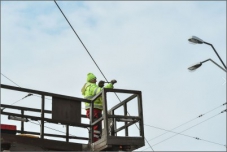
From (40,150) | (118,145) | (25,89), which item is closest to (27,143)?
(40,150)

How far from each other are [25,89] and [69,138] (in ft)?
6.39

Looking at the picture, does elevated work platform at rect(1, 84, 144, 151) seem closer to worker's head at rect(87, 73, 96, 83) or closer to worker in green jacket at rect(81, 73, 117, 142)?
worker in green jacket at rect(81, 73, 117, 142)

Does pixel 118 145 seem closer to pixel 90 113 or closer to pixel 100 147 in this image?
pixel 100 147

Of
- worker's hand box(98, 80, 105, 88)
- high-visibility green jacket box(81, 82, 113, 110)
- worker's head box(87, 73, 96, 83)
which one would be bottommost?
high-visibility green jacket box(81, 82, 113, 110)

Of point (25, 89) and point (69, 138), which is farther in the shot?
point (69, 138)

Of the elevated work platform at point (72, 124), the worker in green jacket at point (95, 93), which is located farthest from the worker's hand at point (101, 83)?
the elevated work platform at point (72, 124)

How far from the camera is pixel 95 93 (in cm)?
1422

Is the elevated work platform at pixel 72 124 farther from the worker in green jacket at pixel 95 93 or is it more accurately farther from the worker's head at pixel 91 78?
the worker's head at pixel 91 78

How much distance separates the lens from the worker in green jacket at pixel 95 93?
1366 centimetres

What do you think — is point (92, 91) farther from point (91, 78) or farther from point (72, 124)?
point (72, 124)

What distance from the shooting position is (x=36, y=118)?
41.6ft

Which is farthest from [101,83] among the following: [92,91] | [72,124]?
[72,124]

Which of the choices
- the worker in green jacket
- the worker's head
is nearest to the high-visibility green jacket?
the worker in green jacket

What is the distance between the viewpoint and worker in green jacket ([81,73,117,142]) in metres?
13.7
